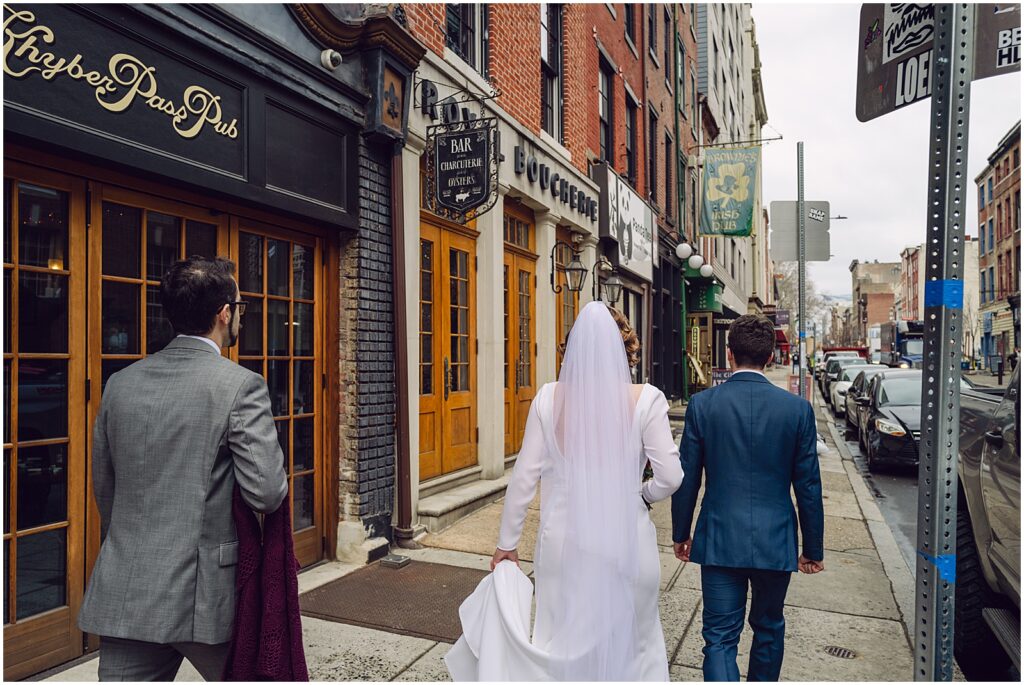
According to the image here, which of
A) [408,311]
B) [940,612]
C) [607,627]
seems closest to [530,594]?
[607,627]

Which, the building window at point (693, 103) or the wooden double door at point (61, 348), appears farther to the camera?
the building window at point (693, 103)

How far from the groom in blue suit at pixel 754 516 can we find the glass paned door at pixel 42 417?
11.1ft

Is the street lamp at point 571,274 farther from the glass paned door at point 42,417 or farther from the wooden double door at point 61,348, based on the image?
the glass paned door at point 42,417

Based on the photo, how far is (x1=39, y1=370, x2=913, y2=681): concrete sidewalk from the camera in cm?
421

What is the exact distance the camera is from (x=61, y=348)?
4105 millimetres

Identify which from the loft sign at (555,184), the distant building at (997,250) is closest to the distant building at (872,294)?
the distant building at (997,250)

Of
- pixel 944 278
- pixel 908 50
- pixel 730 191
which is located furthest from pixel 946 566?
pixel 730 191

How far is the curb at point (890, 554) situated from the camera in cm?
531

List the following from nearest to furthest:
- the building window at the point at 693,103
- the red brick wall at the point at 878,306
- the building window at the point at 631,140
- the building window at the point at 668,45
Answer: the building window at the point at 631,140 < the building window at the point at 668,45 < the building window at the point at 693,103 < the red brick wall at the point at 878,306

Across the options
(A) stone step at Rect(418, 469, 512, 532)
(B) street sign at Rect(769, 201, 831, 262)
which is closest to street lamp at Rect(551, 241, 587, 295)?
(B) street sign at Rect(769, 201, 831, 262)

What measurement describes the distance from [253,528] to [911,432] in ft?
36.4

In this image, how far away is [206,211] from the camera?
5.15 m

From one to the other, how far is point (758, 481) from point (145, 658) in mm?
2564

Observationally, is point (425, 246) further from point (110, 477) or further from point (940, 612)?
point (940, 612)
